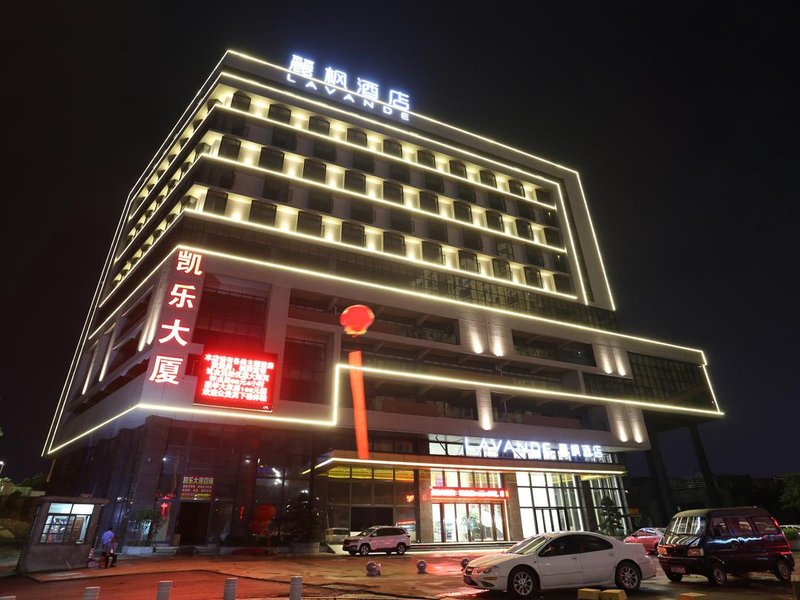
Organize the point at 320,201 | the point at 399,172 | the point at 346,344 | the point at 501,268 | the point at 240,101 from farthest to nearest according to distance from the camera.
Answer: the point at 501,268
the point at 399,172
the point at 240,101
the point at 320,201
the point at 346,344

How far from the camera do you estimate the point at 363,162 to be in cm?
4544

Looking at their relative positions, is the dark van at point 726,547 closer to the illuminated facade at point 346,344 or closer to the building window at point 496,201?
the illuminated facade at point 346,344

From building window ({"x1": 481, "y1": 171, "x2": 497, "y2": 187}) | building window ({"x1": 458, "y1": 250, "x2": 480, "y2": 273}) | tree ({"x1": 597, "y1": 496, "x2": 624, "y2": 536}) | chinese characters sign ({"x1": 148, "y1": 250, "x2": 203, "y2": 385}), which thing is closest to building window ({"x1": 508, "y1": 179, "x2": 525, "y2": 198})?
building window ({"x1": 481, "y1": 171, "x2": 497, "y2": 187})

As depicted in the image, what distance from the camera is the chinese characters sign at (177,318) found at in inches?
1081

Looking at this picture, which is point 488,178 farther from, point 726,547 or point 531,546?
point 531,546

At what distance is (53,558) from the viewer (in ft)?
59.0

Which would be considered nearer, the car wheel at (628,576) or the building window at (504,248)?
the car wheel at (628,576)

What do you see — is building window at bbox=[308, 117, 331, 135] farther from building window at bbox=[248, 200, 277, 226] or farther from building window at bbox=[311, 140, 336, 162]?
building window at bbox=[248, 200, 277, 226]

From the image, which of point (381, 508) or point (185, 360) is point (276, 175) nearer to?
point (185, 360)

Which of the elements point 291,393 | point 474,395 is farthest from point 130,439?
point 474,395

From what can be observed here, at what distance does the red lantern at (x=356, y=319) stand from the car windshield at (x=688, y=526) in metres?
23.9

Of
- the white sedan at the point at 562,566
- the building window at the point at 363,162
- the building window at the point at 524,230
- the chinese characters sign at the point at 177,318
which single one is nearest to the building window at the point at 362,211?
the building window at the point at 363,162

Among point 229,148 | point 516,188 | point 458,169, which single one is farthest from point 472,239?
point 229,148

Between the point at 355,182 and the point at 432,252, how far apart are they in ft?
32.3
